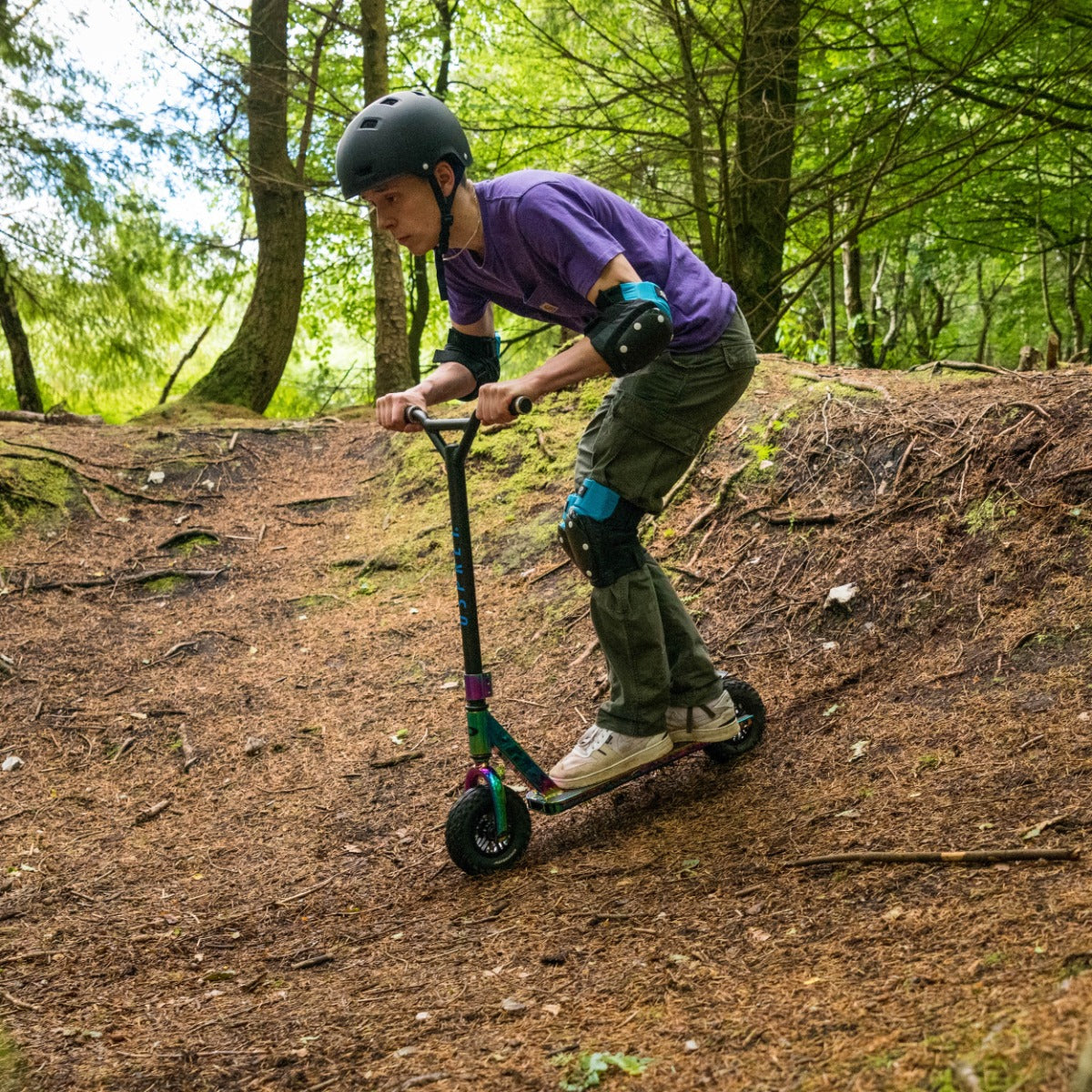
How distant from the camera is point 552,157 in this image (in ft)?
39.0

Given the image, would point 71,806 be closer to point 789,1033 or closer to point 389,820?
point 389,820

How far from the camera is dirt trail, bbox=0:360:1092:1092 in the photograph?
190 cm

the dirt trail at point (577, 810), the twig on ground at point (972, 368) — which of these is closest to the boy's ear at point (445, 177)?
the dirt trail at point (577, 810)

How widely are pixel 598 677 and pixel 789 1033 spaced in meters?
2.73

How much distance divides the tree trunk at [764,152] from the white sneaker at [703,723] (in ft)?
14.4

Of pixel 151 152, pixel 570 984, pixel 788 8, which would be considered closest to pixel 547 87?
pixel 151 152

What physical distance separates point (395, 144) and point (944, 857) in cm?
248

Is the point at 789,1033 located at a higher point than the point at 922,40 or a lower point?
lower

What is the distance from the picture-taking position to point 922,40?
22.8ft

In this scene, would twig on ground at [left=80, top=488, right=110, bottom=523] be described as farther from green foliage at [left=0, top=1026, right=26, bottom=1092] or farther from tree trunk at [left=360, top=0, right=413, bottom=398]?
green foliage at [left=0, top=1026, right=26, bottom=1092]

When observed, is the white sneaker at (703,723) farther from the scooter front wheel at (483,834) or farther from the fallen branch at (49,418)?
the fallen branch at (49,418)

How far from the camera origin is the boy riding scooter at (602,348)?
107 inches

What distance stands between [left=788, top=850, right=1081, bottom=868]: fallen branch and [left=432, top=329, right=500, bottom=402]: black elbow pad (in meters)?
1.96

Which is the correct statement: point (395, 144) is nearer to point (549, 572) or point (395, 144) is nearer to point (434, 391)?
point (434, 391)
